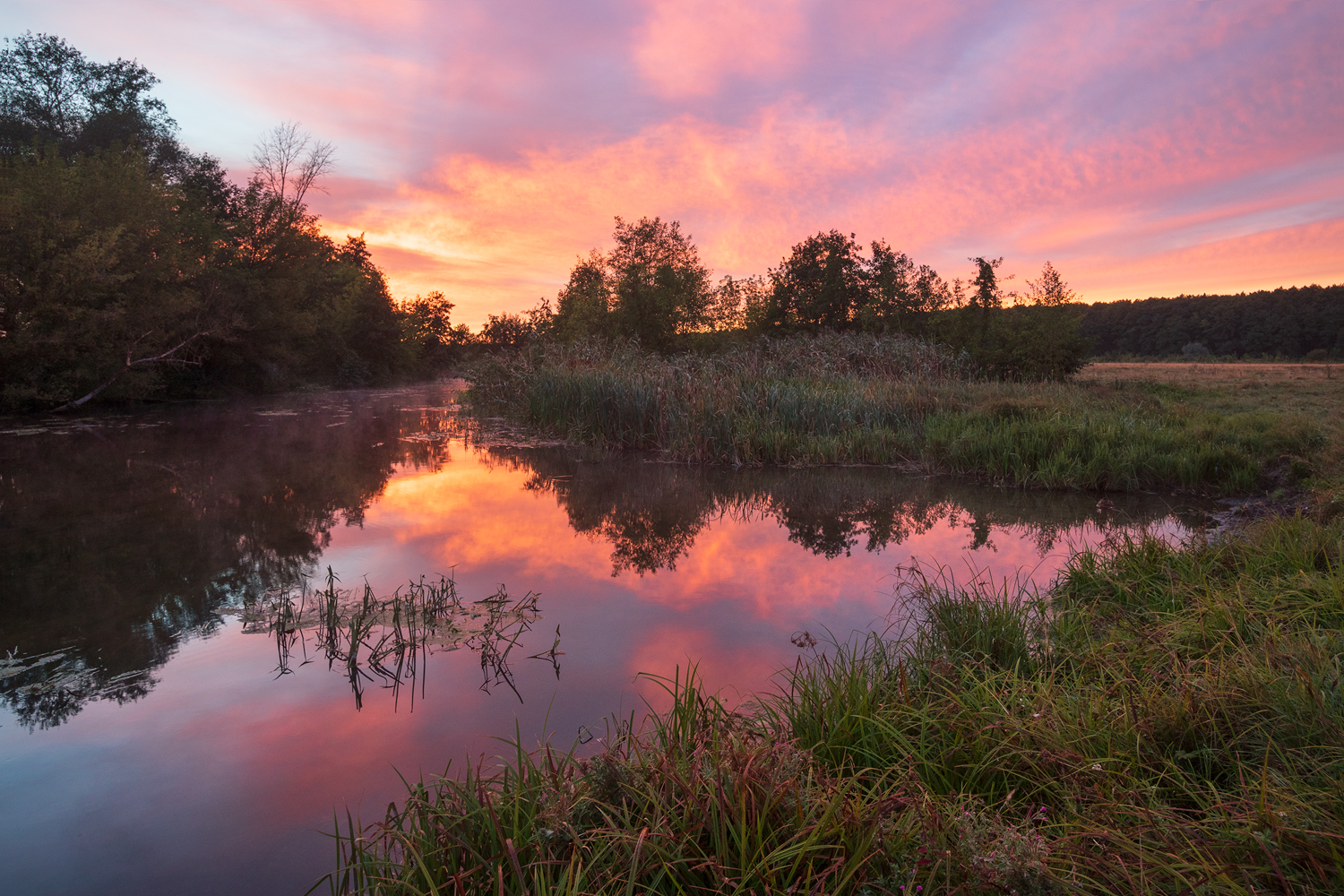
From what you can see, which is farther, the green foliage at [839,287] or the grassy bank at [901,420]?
the green foliage at [839,287]

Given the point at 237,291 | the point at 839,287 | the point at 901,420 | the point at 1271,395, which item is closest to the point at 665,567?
the point at 901,420

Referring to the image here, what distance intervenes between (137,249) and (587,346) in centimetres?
1437

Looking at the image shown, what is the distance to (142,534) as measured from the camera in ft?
23.6

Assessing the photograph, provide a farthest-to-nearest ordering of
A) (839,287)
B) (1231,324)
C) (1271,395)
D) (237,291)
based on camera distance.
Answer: (1231,324), (839,287), (237,291), (1271,395)

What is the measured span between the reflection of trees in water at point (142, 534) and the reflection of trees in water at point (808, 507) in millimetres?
3039

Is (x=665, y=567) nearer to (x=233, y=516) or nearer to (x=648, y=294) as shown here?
(x=233, y=516)

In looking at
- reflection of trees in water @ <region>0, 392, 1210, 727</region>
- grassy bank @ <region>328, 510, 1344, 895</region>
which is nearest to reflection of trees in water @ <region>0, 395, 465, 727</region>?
reflection of trees in water @ <region>0, 392, 1210, 727</region>

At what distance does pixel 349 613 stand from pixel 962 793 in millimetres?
4286

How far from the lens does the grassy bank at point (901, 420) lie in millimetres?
9477

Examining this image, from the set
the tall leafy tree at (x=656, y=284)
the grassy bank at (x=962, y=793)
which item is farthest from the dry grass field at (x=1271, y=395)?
the tall leafy tree at (x=656, y=284)

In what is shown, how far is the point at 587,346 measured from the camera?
1831cm

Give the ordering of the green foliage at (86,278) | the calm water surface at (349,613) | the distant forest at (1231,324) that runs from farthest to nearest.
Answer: the distant forest at (1231,324)
the green foliage at (86,278)
the calm water surface at (349,613)

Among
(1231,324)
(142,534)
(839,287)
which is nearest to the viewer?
(142,534)

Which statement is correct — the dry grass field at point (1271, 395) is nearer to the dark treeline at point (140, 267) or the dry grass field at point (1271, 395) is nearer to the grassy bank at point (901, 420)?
the grassy bank at point (901, 420)
